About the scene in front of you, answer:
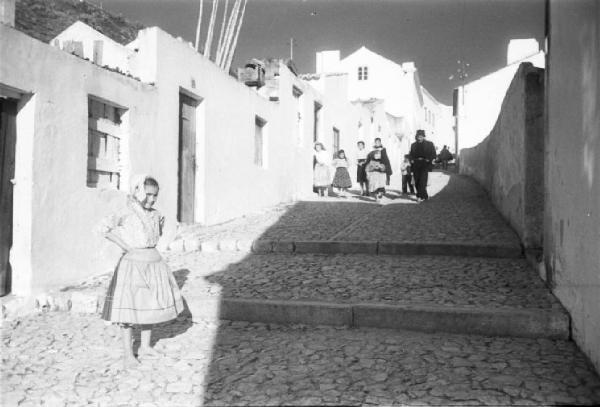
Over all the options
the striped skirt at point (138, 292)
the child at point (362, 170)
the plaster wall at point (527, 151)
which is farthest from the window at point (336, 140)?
the striped skirt at point (138, 292)

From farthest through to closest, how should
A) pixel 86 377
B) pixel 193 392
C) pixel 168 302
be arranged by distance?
pixel 168 302 → pixel 86 377 → pixel 193 392

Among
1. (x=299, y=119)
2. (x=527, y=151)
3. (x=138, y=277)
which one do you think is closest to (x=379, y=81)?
(x=299, y=119)

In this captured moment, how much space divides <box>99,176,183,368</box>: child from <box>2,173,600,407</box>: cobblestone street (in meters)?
0.34

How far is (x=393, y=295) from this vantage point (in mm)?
5145

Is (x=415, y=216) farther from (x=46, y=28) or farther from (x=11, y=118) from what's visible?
(x=46, y=28)

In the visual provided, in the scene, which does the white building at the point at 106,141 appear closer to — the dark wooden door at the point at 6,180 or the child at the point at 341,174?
the dark wooden door at the point at 6,180

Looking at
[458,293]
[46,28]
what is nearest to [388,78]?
[46,28]

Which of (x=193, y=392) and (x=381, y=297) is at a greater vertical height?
(x=381, y=297)

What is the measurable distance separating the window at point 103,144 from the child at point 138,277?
3.09 metres

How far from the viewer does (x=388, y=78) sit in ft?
114

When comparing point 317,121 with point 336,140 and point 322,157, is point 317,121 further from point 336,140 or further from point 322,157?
point 322,157

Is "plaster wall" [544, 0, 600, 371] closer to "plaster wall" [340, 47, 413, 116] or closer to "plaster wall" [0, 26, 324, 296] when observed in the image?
"plaster wall" [0, 26, 324, 296]

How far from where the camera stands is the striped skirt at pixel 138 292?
387 cm

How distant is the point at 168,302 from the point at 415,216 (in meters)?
7.06
